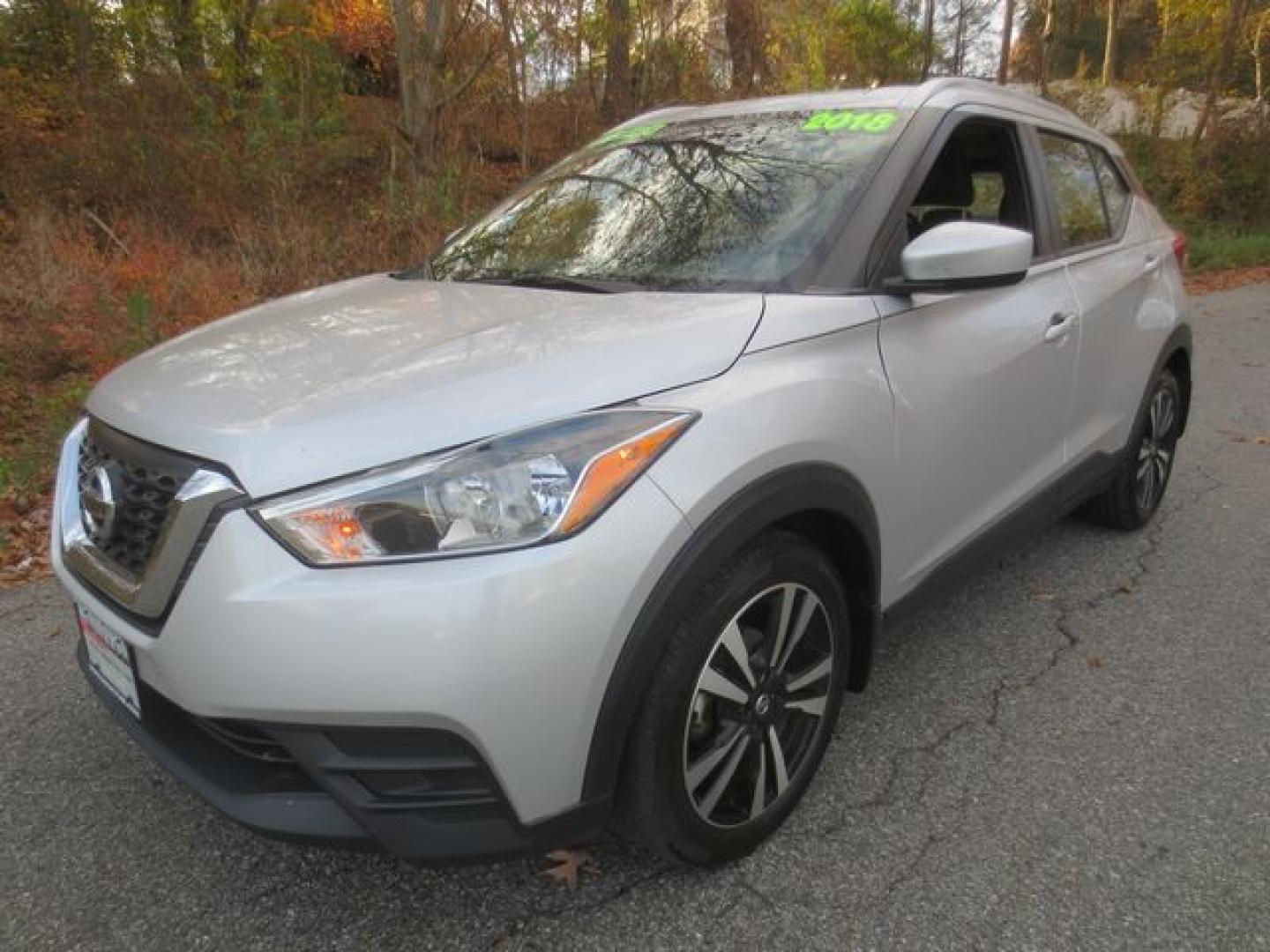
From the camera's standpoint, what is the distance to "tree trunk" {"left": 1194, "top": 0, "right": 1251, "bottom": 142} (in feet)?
56.7

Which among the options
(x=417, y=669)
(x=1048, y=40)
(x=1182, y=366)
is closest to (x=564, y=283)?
(x=417, y=669)

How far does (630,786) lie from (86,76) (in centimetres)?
1208

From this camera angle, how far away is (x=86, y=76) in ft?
35.0

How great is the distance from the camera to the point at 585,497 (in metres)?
1.60

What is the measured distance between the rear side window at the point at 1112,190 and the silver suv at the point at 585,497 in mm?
1005

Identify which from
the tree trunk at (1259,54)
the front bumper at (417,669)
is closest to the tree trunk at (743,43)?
the tree trunk at (1259,54)

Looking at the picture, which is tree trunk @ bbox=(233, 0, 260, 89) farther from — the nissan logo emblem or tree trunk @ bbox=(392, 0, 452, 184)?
the nissan logo emblem

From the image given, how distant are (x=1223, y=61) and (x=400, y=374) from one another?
68.1 ft

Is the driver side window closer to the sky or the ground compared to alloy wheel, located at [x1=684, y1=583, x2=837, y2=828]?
closer to the sky

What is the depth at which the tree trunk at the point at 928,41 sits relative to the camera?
22719 mm

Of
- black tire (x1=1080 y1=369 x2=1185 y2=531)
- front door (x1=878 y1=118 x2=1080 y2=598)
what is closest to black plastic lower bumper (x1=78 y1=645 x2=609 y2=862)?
front door (x1=878 y1=118 x2=1080 y2=598)

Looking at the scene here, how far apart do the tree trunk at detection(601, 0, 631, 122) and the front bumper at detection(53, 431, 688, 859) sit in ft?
36.0

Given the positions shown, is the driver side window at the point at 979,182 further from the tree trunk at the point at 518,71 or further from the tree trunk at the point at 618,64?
the tree trunk at the point at 618,64

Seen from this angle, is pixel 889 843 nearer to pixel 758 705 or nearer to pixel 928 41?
pixel 758 705
